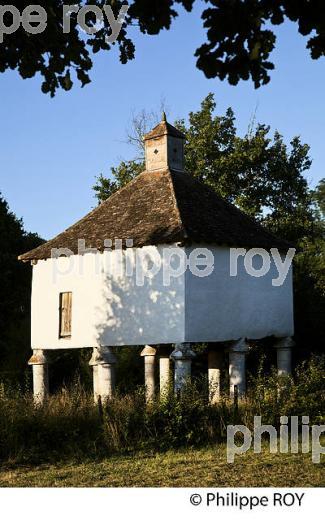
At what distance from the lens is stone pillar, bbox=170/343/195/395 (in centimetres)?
2020

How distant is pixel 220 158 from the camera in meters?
35.1

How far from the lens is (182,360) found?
66.6 feet

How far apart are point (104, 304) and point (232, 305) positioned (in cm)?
373

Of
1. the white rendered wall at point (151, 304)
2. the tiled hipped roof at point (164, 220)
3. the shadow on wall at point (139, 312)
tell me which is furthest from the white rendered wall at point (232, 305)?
the tiled hipped roof at point (164, 220)

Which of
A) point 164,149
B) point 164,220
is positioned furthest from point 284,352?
point 164,149

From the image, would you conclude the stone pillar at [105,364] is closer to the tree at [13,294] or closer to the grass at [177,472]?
the grass at [177,472]

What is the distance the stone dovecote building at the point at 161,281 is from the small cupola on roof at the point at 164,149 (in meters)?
Answer: 0.03

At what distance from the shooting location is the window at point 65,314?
76.5 feet

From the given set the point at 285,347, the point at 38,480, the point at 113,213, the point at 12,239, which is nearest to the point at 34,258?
the point at 113,213

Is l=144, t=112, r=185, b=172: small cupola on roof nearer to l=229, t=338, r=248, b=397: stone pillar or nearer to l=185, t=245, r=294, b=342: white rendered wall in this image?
l=185, t=245, r=294, b=342: white rendered wall

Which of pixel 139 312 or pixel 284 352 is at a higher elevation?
pixel 139 312

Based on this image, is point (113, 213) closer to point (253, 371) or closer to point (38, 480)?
point (253, 371)

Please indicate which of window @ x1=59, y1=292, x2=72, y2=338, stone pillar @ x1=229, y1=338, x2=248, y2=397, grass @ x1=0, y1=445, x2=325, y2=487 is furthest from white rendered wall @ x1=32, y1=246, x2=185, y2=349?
grass @ x1=0, y1=445, x2=325, y2=487

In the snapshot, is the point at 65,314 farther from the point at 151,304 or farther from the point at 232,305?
the point at 232,305
